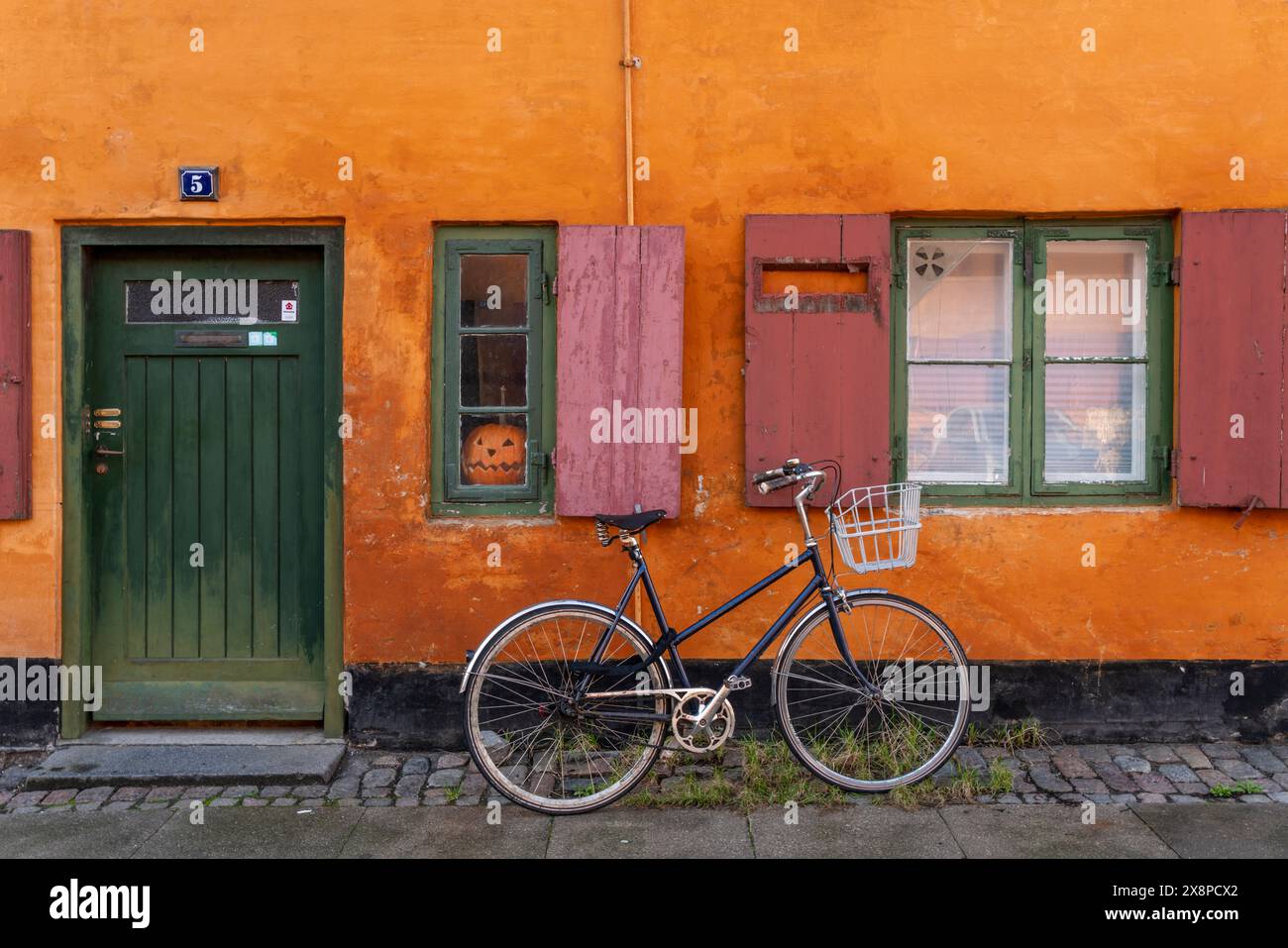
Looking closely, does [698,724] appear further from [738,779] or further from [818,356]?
[818,356]

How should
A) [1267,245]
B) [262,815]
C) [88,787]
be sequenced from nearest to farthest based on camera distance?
[262,815]
[88,787]
[1267,245]

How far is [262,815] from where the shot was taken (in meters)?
4.50

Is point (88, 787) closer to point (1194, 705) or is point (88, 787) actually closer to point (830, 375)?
point (830, 375)

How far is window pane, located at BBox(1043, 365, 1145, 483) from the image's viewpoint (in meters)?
5.45

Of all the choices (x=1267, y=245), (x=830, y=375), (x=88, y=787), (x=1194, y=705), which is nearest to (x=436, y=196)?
(x=830, y=375)

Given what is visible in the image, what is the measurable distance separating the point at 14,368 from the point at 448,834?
297 centimetres

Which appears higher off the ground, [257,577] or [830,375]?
[830,375]

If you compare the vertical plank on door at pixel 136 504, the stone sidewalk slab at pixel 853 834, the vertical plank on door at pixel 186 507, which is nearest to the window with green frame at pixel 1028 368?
the stone sidewalk slab at pixel 853 834

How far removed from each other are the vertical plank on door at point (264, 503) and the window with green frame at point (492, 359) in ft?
2.66

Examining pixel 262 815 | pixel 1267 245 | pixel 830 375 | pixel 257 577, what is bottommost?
pixel 262 815

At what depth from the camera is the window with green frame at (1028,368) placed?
5.39 meters

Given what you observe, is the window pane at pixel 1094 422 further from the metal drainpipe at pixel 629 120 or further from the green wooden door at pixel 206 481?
the green wooden door at pixel 206 481

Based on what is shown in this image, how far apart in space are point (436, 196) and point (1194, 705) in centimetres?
427

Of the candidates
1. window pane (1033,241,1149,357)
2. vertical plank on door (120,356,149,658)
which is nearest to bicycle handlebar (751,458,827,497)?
window pane (1033,241,1149,357)
